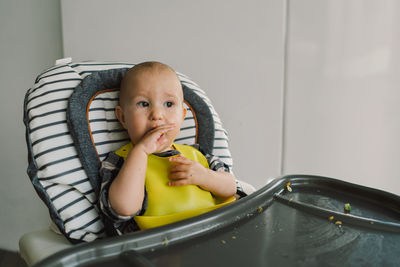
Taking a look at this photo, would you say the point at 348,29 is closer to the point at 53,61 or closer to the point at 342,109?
the point at 342,109

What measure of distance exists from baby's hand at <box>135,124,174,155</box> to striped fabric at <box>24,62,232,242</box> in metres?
0.13

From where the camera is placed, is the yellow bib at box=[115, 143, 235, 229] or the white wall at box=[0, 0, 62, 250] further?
the white wall at box=[0, 0, 62, 250]

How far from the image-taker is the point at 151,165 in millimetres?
884

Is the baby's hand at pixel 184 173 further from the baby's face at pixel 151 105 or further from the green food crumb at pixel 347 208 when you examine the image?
the green food crumb at pixel 347 208

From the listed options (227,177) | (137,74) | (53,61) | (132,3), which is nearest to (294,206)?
(227,177)

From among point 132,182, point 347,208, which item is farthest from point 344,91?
point 132,182

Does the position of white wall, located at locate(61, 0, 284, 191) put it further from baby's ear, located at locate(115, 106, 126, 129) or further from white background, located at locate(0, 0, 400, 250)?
baby's ear, located at locate(115, 106, 126, 129)

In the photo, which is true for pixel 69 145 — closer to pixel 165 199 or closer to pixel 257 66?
pixel 165 199

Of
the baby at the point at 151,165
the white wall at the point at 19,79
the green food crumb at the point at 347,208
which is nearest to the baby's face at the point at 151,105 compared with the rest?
the baby at the point at 151,165

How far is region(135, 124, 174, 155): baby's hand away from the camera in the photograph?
0.82m

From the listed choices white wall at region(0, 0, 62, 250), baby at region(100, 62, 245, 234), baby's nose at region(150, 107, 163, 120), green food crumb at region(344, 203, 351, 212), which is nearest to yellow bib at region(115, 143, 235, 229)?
baby at region(100, 62, 245, 234)

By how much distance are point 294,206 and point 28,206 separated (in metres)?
1.39

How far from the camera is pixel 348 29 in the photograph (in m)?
1.61

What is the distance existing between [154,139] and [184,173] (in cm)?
11
